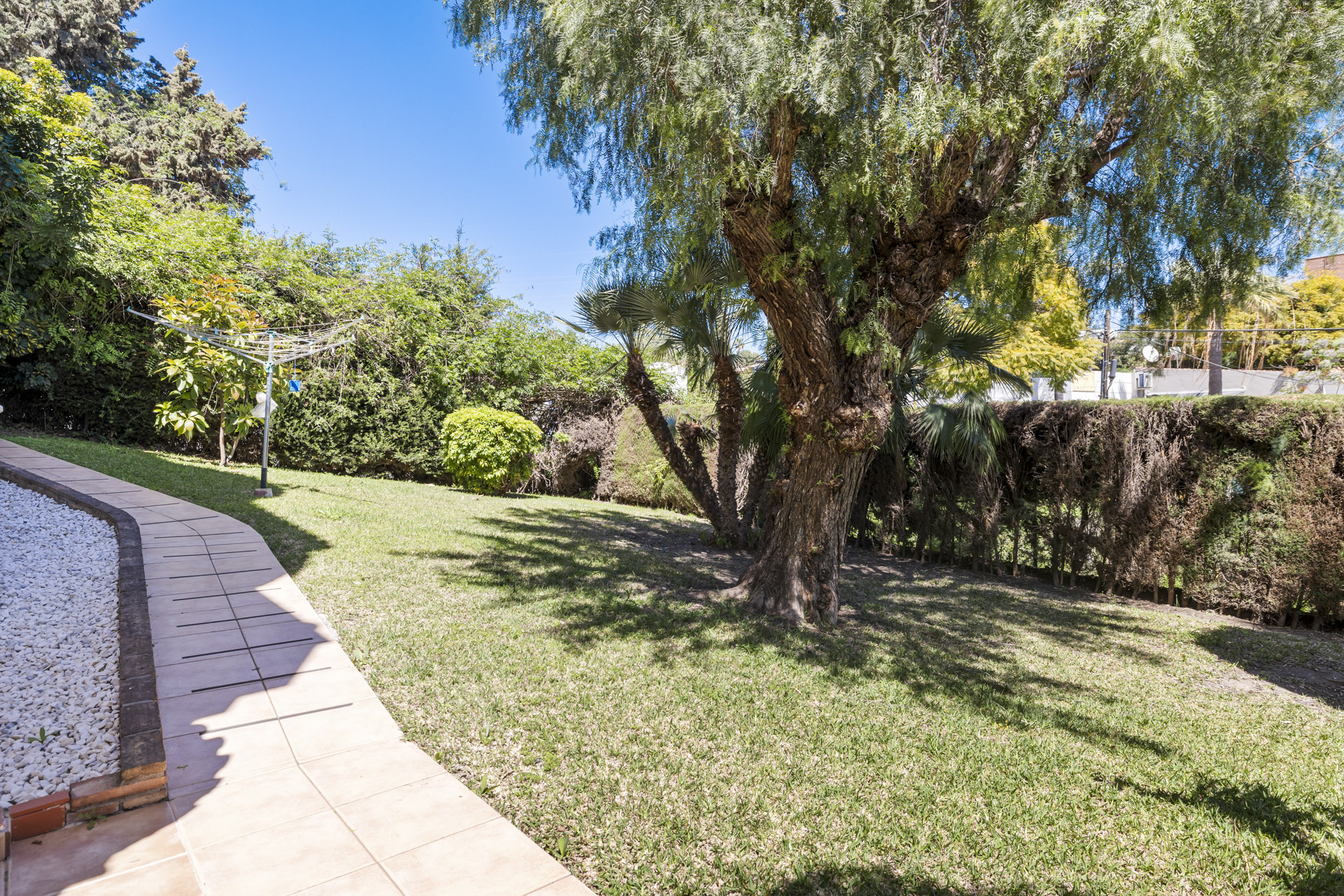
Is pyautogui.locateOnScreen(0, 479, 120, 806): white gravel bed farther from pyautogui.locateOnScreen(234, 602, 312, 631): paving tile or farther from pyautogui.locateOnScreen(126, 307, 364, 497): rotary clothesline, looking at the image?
pyautogui.locateOnScreen(126, 307, 364, 497): rotary clothesline

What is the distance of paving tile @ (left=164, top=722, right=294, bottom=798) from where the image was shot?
266 cm

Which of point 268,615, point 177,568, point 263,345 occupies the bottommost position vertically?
point 268,615

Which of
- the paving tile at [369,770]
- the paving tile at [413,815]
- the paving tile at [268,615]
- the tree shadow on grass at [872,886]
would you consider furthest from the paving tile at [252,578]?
the tree shadow on grass at [872,886]

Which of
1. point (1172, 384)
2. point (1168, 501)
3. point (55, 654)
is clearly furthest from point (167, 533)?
point (1172, 384)

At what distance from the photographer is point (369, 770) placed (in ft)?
9.15

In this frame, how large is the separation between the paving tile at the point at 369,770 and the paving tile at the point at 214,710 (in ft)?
1.96

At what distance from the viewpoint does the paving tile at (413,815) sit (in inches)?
92.0

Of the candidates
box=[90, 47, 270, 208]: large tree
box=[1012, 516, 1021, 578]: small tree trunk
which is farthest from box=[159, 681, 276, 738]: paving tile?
box=[90, 47, 270, 208]: large tree

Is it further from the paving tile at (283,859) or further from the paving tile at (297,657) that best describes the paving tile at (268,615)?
the paving tile at (283,859)

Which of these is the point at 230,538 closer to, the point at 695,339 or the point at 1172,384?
the point at 695,339

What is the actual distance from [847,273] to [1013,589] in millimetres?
4979

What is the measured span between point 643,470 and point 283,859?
11.1 metres

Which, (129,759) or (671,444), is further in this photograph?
(671,444)

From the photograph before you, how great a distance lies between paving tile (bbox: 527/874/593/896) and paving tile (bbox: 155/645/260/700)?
234cm
